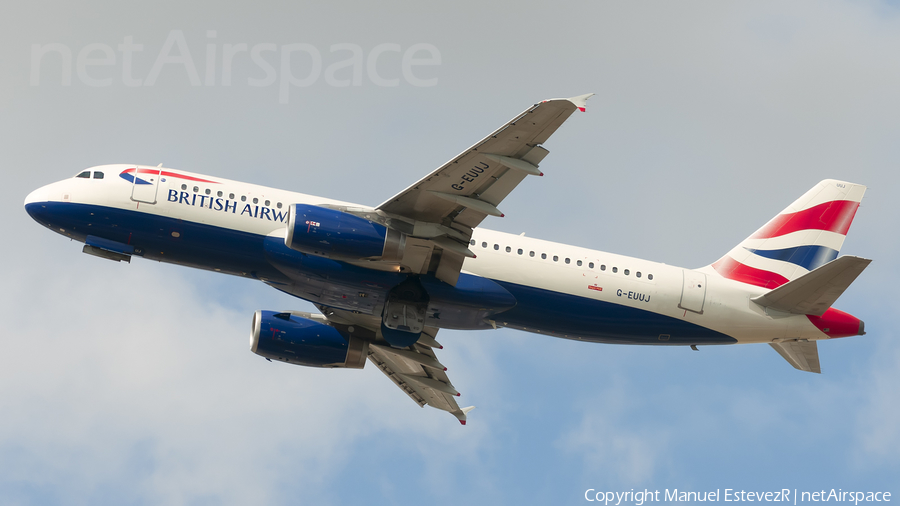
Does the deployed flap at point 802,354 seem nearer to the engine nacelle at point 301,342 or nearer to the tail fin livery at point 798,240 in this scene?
the tail fin livery at point 798,240

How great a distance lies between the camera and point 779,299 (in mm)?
36625

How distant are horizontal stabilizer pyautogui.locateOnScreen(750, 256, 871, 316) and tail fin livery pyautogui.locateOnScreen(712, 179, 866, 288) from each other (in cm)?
226

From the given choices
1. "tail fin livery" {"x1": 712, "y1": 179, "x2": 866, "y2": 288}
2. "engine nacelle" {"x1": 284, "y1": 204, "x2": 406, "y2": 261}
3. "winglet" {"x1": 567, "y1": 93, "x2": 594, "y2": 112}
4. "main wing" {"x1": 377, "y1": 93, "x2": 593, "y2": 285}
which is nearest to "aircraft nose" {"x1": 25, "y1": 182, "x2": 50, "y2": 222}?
"engine nacelle" {"x1": 284, "y1": 204, "x2": 406, "y2": 261}

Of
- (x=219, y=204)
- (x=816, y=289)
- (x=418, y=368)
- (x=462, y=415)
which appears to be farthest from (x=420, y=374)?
(x=816, y=289)

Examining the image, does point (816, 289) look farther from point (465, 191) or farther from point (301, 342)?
point (301, 342)

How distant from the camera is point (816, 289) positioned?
35562 mm

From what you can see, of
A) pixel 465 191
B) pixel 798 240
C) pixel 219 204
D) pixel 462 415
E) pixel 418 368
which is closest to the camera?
pixel 465 191

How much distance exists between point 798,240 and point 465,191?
17.4 m

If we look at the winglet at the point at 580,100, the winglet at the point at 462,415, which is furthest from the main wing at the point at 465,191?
the winglet at the point at 462,415

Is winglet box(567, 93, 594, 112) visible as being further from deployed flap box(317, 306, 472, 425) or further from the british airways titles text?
deployed flap box(317, 306, 472, 425)

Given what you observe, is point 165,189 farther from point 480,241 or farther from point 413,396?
point 413,396

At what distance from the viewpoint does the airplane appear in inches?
1253

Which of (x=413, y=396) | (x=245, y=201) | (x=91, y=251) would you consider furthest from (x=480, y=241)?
(x=91, y=251)

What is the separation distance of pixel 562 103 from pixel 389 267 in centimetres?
1000
